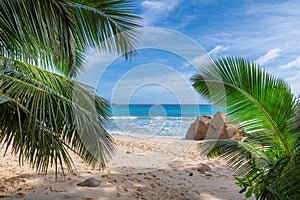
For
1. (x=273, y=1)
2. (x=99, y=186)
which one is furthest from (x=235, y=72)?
(x=273, y=1)

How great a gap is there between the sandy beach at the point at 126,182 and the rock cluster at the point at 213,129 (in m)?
4.88

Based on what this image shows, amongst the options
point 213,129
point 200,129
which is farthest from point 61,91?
point 200,129

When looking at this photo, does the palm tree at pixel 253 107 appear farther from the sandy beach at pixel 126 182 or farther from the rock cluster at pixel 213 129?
the rock cluster at pixel 213 129

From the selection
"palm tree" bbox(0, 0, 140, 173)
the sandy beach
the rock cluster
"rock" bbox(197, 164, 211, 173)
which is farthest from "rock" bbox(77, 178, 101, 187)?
the rock cluster

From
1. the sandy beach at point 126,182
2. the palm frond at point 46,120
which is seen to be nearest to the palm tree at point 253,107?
the sandy beach at point 126,182

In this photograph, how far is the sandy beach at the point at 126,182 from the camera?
375 cm

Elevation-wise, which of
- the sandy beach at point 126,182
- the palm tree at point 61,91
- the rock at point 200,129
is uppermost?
the palm tree at point 61,91

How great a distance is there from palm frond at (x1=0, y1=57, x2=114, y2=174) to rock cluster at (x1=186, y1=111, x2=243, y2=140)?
790 cm

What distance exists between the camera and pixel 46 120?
2762 mm

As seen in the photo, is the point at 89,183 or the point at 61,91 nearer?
the point at 61,91

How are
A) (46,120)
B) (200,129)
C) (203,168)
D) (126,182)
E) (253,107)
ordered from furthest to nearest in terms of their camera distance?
1. (200,129)
2. (203,168)
3. (126,182)
4. (253,107)
5. (46,120)

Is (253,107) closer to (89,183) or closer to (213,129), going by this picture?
(89,183)

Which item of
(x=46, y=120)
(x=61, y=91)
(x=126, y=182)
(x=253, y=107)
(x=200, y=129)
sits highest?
(x=61, y=91)

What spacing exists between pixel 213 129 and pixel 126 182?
802cm
